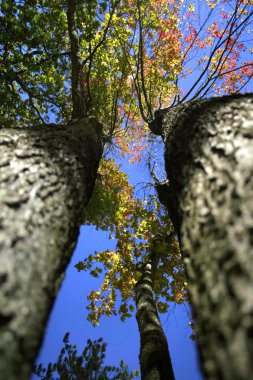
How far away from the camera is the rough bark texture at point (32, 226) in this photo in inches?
46.5

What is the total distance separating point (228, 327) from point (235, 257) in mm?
261

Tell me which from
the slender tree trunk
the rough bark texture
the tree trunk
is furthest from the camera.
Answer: the slender tree trunk

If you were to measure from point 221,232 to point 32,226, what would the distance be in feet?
3.26

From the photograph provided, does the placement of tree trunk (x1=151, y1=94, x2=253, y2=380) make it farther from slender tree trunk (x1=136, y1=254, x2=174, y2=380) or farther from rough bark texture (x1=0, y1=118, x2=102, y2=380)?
slender tree trunk (x1=136, y1=254, x2=174, y2=380)

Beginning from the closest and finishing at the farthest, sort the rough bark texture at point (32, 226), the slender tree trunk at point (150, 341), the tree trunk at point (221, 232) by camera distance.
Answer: the tree trunk at point (221, 232), the rough bark texture at point (32, 226), the slender tree trunk at point (150, 341)

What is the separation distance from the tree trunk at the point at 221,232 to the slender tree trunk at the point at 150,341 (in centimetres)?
239

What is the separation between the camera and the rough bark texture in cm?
118

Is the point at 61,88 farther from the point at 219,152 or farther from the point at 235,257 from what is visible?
the point at 235,257

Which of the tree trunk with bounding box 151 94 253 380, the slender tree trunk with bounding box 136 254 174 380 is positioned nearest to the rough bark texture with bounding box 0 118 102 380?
the tree trunk with bounding box 151 94 253 380

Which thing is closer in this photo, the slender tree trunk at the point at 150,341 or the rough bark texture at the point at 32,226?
the rough bark texture at the point at 32,226

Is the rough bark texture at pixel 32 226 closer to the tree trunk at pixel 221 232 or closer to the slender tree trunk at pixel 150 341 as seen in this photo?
the tree trunk at pixel 221 232

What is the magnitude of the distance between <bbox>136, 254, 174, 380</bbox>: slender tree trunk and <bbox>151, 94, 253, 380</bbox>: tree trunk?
2387 mm

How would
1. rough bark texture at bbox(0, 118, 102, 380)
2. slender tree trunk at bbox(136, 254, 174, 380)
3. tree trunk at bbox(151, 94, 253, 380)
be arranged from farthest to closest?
1. slender tree trunk at bbox(136, 254, 174, 380)
2. rough bark texture at bbox(0, 118, 102, 380)
3. tree trunk at bbox(151, 94, 253, 380)

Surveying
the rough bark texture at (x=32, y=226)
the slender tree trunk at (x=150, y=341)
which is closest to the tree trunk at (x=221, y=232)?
the rough bark texture at (x=32, y=226)
